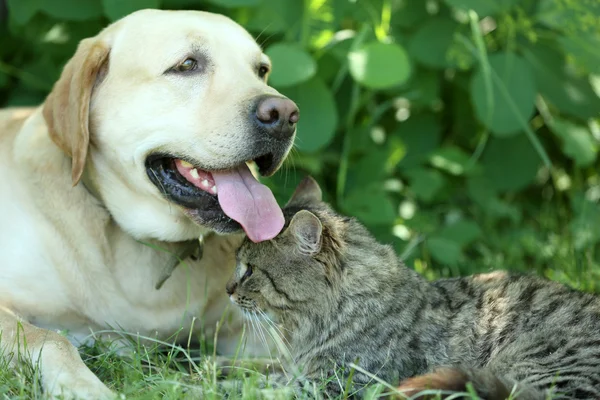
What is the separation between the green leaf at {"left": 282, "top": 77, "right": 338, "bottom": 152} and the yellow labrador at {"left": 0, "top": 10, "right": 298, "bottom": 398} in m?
0.67

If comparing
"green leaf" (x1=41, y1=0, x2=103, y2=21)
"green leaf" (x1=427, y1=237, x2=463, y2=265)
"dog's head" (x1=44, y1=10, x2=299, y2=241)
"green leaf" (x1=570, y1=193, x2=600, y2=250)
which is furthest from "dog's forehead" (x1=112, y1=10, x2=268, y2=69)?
"green leaf" (x1=570, y1=193, x2=600, y2=250)

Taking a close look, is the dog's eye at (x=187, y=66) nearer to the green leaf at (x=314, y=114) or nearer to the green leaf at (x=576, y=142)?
the green leaf at (x=314, y=114)

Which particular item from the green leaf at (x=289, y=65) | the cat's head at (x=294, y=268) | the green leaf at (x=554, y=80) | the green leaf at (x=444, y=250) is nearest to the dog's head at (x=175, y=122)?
the cat's head at (x=294, y=268)

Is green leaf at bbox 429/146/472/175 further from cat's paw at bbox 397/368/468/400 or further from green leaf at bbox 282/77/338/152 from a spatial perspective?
cat's paw at bbox 397/368/468/400

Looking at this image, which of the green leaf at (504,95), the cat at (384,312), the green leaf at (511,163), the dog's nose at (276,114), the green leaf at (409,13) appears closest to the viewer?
the cat at (384,312)

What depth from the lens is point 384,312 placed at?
10.2ft

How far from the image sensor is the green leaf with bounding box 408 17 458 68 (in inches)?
178

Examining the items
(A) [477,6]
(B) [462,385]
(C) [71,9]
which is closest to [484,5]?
(A) [477,6]

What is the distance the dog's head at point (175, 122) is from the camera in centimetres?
311

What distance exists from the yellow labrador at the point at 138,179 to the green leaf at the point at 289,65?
0.43m

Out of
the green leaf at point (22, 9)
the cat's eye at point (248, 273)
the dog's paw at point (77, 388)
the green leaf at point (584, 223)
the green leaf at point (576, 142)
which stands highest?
the green leaf at point (22, 9)

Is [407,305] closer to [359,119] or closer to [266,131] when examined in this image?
[266,131]

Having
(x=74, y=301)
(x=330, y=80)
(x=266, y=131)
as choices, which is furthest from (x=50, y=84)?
(x=266, y=131)

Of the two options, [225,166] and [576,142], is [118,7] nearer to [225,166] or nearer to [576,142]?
[225,166]
